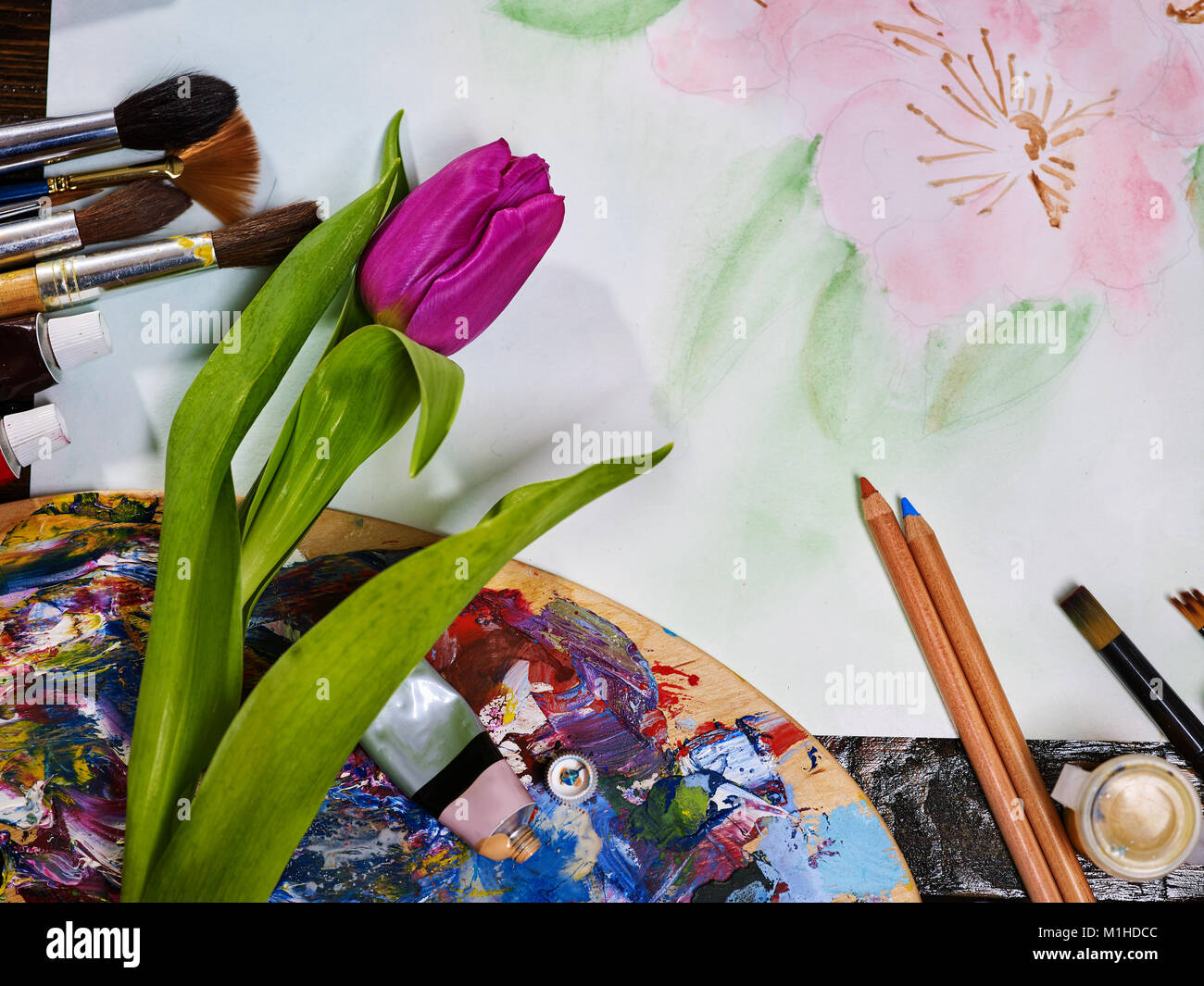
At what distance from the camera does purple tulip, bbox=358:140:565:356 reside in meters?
0.52

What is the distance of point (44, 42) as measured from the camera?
0.61m

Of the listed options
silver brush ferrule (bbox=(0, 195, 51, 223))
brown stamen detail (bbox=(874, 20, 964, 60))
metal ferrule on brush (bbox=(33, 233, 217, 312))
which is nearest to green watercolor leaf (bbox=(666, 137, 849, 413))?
brown stamen detail (bbox=(874, 20, 964, 60))

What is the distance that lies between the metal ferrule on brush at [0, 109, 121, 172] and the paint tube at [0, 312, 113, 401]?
4.6 inches

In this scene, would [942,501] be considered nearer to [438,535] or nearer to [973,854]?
[973,854]

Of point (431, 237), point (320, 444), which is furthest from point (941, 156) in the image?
point (320, 444)

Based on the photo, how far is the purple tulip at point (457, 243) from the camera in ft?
1.70

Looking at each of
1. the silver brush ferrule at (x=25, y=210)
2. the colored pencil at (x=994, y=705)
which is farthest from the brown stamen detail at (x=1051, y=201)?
the silver brush ferrule at (x=25, y=210)

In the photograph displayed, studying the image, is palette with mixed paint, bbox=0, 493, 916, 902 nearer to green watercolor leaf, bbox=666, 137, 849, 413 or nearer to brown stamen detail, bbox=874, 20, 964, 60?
green watercolor leaf, bbox=666, 137, 849, 413

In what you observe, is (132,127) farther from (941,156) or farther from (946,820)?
(946,820)

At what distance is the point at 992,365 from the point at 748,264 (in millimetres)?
199
